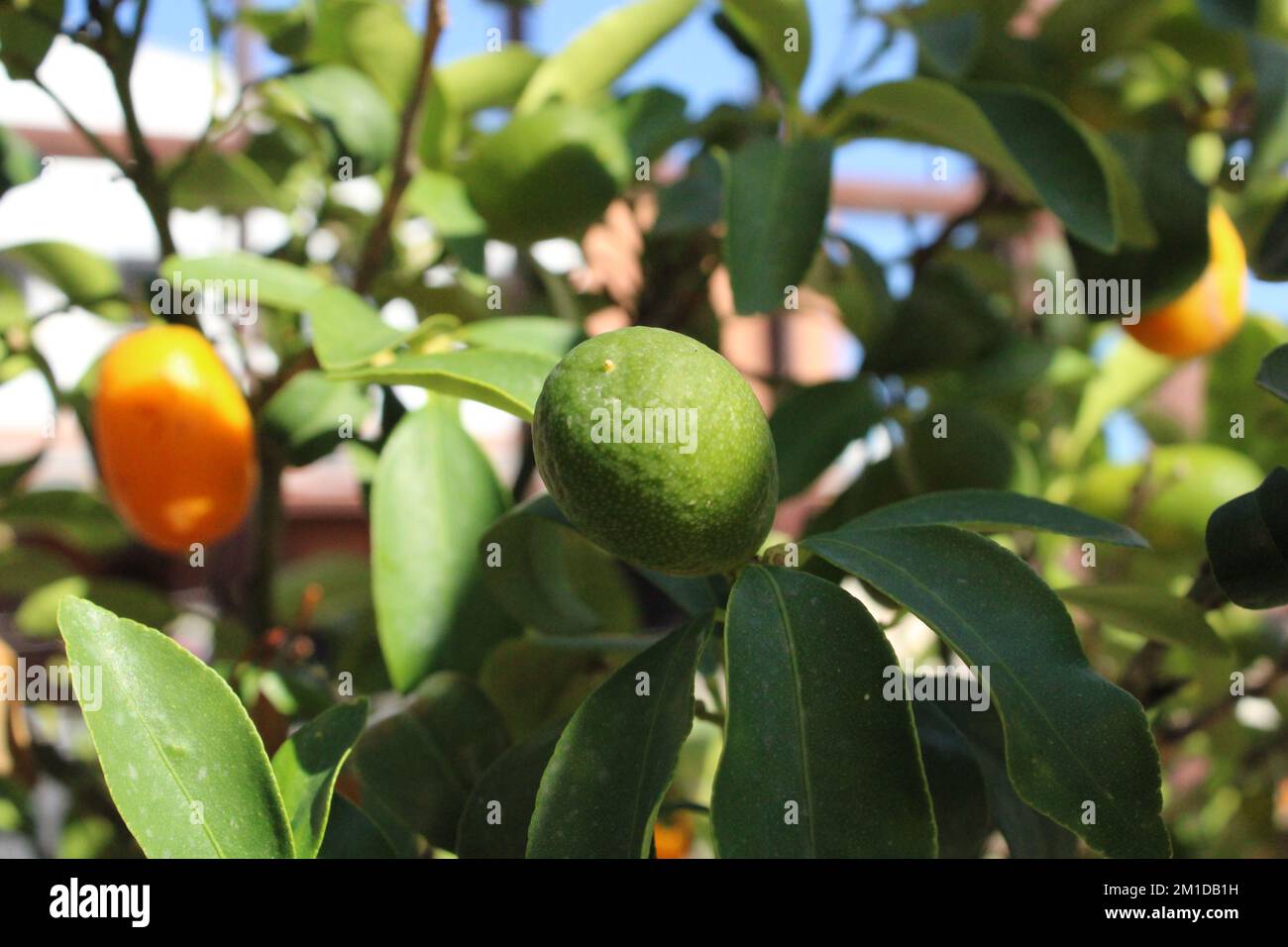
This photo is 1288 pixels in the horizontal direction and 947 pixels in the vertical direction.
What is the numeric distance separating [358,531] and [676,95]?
208 centimetres

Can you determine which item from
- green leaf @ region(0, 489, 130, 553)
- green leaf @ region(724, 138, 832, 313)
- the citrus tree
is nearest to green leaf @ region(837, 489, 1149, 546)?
the citrus tree

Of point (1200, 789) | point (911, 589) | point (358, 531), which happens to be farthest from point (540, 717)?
point (358, 531)

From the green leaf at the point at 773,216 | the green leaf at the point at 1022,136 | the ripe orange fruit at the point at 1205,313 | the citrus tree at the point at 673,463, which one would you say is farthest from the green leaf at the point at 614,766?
the ripe orange fruit at the point at 1205,313

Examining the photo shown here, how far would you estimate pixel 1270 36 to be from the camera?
72 centimetres

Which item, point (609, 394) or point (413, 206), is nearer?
point (609, 394)

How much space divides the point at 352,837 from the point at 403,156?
0.38 metres

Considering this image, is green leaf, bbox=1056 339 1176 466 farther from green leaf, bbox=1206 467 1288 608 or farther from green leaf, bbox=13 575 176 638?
green leaf, bbox=13 575 176 638

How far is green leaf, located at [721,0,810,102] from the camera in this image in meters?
0.64

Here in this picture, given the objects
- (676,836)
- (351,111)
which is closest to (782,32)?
(351,111)

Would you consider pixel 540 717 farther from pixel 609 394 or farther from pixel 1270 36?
pixel 1270 36

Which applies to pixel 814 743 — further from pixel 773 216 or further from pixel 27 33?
pixel 27 33

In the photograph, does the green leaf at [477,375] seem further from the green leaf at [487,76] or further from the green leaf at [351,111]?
the green leaf at [487,76]

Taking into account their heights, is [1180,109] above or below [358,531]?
above

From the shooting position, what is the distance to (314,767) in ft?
1.45
